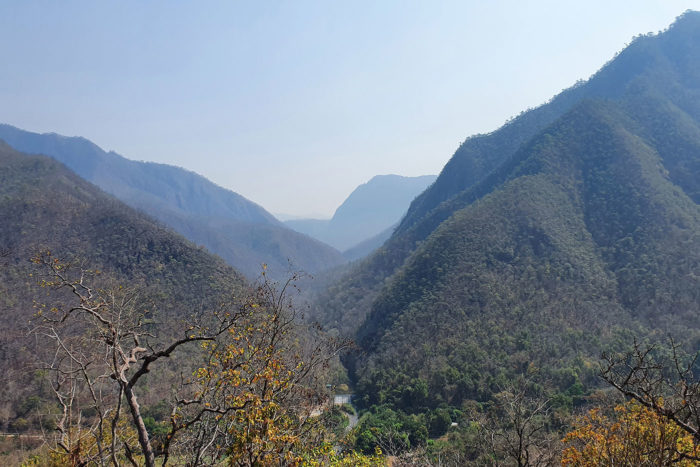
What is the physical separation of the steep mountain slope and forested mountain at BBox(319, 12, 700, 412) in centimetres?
50

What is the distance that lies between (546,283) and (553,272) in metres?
1.81

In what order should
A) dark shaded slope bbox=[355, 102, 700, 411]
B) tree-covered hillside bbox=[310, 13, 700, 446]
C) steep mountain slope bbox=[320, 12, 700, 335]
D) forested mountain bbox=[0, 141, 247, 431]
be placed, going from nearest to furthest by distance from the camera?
forested mountain bbox=[0, 141, 247, 431], tree-covered hillside bbox=[310, 13, 700, 446], dark shaded slope bbox=[355, 102, 700, 411], steep mountain slope bbox=[320, 12, 700, 335]

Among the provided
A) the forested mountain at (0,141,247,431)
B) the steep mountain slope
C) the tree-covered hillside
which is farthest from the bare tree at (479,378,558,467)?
the steep mountain slope

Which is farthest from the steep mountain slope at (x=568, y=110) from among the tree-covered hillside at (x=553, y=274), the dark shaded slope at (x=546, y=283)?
the dark shaded slope at (x=546, y=283)

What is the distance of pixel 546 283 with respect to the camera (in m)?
48.7

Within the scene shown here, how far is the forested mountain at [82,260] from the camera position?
34.2 meters

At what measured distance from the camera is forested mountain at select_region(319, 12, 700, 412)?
3869cm

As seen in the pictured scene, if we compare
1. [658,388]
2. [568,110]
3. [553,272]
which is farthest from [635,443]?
[568,110]

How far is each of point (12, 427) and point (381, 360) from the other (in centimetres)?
3075

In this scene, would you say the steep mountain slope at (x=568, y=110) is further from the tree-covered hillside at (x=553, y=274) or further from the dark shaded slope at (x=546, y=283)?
the dark shaded slope at (x=546, y=283)

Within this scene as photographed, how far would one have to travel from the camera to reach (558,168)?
2677 inches

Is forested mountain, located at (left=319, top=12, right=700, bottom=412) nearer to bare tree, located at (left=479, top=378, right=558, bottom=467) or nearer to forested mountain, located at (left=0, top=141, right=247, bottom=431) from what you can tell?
bare tree, located at (left=479, top=378, right=558, bottom=467)

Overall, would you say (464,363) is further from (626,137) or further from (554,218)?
(626,137)

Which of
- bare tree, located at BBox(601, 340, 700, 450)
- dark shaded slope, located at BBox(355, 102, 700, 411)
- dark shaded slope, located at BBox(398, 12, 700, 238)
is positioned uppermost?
dark shaded slope, located at BBox(398, 12, 700, 238)
